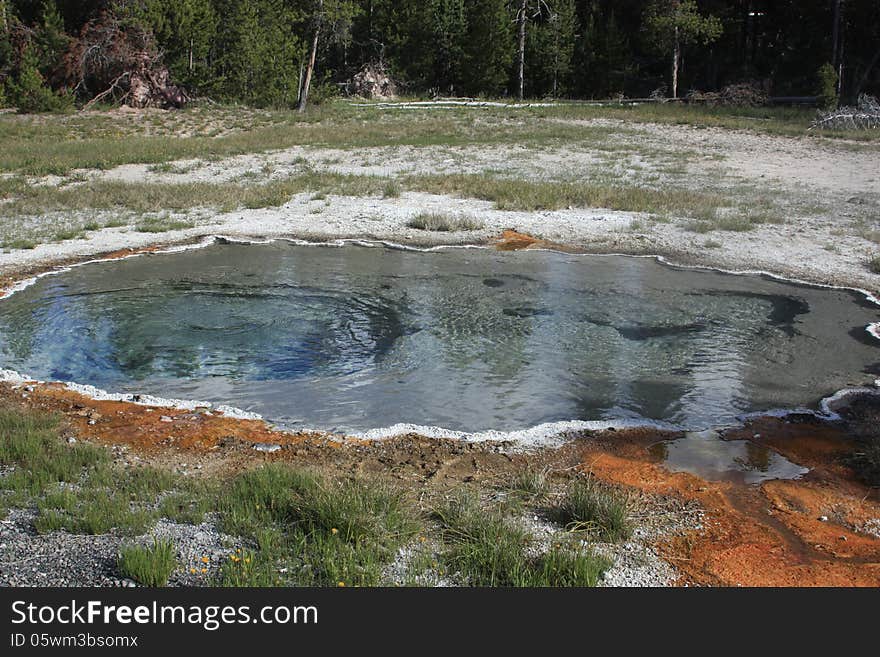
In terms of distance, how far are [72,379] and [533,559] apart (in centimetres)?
556

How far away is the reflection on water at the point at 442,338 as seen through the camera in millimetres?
7848

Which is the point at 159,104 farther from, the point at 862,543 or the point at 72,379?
the point at 862,543

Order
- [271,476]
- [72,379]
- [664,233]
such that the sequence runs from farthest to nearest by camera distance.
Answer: [664,233] < [72,379] < [271,476]

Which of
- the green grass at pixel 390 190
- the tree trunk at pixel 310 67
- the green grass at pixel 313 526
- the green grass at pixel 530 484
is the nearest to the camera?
the green grass at pixel 313 526

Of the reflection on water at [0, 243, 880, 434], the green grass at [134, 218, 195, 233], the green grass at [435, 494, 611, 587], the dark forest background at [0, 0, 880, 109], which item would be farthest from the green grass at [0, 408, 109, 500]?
the dark forest background at [0, 0, 880, 109]

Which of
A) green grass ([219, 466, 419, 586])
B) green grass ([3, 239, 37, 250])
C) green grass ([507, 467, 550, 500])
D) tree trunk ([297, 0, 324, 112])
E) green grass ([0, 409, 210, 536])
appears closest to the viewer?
green grass ([219, 466, 419, 586])

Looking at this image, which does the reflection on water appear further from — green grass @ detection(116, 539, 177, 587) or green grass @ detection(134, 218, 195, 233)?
green grass @ detection(116, 539, 177, 587)

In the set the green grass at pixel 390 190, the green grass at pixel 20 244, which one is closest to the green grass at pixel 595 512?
the green grass at pixel 20 244

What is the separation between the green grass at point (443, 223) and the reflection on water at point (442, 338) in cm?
179

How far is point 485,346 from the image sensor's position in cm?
937

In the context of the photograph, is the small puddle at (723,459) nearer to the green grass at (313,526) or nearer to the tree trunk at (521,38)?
the green grass at (313,526)

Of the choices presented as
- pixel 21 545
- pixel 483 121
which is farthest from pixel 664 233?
pixel 483 121

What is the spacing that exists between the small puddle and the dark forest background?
29.4m

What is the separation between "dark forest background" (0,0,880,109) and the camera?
33.3 m
